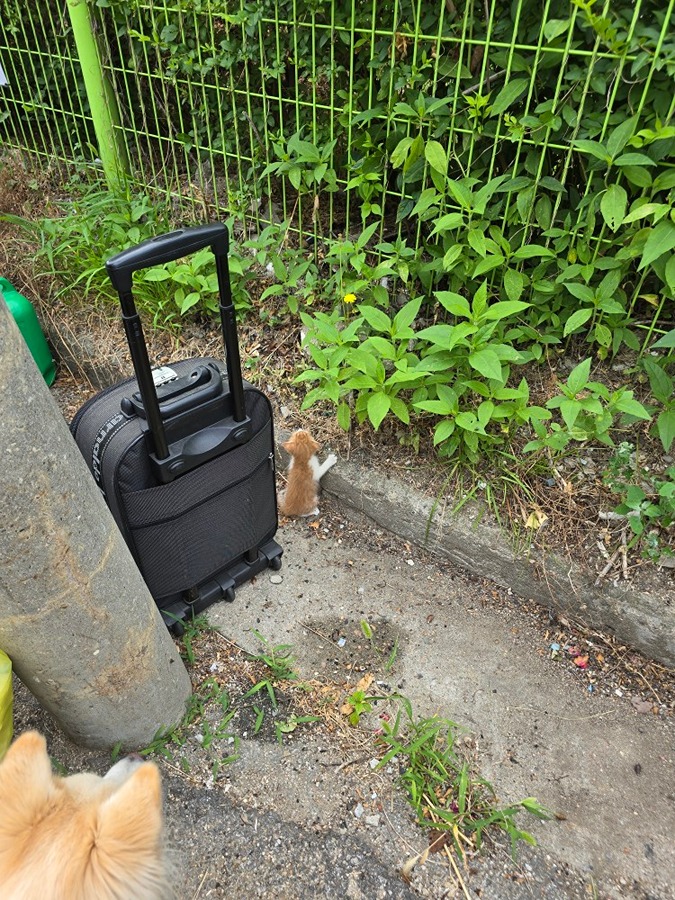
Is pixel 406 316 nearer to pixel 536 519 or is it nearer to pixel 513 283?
pixel 513 283

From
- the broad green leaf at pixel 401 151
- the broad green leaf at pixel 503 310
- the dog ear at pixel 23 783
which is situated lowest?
the dog ear at pixel 23 783

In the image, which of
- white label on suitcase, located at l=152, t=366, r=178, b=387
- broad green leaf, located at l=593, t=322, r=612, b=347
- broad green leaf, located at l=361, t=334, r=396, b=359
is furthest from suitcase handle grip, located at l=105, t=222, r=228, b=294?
broad green leaf, located at l=593, t=322, r=612, b=347

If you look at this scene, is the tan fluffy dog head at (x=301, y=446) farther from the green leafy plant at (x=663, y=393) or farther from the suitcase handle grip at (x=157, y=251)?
the green leafy plant at (x=663, y=393)

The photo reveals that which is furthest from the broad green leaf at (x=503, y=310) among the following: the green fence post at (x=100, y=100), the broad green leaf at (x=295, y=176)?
the green fence post at (x=100, y=100)

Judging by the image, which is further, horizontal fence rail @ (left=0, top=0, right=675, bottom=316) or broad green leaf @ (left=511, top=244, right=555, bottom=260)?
broad green leaf @ (left=511, top=244, right=555, bottom=260)

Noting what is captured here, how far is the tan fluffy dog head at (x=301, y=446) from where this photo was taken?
8.36 ft

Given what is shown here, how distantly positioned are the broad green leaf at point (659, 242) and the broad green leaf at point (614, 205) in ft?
0.43

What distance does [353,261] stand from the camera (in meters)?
2.60

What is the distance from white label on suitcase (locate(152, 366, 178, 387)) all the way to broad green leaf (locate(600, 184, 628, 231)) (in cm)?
158

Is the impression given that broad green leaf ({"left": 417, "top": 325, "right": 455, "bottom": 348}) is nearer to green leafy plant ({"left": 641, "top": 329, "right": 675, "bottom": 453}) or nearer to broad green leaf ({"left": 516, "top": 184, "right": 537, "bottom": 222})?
broad green leaf ({"left": 516, "top": 184, "right": 537, "bottom": 222})

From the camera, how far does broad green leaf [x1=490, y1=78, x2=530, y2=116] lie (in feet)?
6.97

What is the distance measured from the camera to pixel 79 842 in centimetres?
94

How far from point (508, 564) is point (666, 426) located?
0.79 m

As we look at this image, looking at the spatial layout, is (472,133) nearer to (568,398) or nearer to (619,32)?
(619,32)
